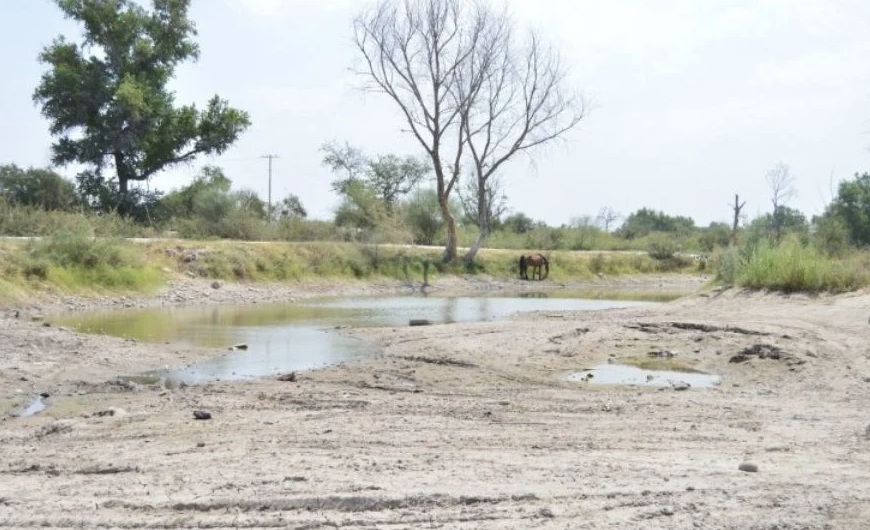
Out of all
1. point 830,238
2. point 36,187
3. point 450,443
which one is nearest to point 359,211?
point 36,187

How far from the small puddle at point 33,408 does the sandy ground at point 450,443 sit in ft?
0.42

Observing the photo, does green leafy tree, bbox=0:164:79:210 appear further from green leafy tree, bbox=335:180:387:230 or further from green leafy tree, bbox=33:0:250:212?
green leafy tree, bbox=335:180:387:230

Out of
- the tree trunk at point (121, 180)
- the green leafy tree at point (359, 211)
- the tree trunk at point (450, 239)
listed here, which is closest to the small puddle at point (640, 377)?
the tree trunk at point (450, 239)

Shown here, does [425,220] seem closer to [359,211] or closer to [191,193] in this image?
[359,211]

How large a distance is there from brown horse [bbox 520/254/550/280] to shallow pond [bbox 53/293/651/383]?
13.8 metres

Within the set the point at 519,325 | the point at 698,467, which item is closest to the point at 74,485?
the point at 698,467

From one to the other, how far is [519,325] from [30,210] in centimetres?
1975

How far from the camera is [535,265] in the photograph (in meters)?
47.3

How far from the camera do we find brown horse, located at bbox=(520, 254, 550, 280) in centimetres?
4688

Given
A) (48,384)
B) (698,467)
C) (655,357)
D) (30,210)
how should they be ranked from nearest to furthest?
(698,467) < (48,384) < (655,357) < (30,210)

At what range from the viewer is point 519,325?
18.6m

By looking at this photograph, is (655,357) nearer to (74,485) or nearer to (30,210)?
(74,485)

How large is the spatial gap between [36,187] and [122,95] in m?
5.60

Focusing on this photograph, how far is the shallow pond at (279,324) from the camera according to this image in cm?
1412
